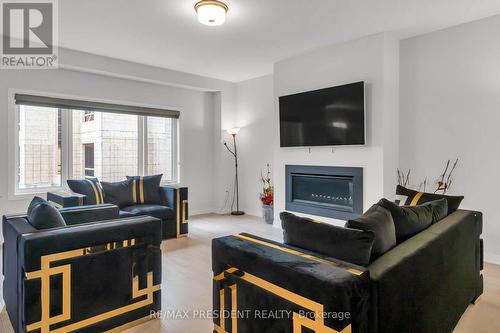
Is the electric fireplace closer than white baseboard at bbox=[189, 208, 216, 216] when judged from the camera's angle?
Yes

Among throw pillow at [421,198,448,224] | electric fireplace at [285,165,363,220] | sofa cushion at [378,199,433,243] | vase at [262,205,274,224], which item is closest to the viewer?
sofa cushion at [378,199,433,243]

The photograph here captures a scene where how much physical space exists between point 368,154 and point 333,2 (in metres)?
1.76

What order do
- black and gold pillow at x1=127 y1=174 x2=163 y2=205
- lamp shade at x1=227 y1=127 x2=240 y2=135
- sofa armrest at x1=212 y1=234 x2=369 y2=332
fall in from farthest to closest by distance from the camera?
1. lamp shade at x1=227 y1=127 x2=240 y2=135
2. black and gold pillow at x1=127 y1=174 x2=163 y2=205
3. sofa armrest at x1=212 y1=234 x2=369 y2=332

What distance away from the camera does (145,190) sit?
180 inches

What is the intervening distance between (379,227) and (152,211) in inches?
127

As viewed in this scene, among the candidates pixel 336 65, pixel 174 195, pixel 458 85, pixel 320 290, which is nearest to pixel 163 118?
pixel 174 195

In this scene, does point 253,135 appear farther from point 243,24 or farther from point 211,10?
point 211,10

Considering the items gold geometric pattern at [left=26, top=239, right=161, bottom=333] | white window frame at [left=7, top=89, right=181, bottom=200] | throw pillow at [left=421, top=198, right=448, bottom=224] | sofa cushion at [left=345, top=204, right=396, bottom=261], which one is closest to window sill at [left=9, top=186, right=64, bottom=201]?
white window frame at [left=7, top=89, right=181, bottom=200]

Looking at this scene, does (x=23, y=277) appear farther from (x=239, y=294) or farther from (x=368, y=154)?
(x=368, y=154)

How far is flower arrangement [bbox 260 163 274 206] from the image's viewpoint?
17.1ft

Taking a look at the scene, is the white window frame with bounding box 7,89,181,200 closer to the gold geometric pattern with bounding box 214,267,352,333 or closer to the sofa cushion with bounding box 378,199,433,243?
the gold geometric pattern with bounding box 214,267,352,333

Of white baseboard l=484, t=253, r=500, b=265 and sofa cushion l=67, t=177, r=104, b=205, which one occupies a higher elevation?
sofa cushion l=67, t=177, r=104, b=205

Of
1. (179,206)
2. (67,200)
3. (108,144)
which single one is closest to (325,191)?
(179,206)

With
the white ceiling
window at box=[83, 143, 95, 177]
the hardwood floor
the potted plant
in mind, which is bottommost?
the hardwood floor
